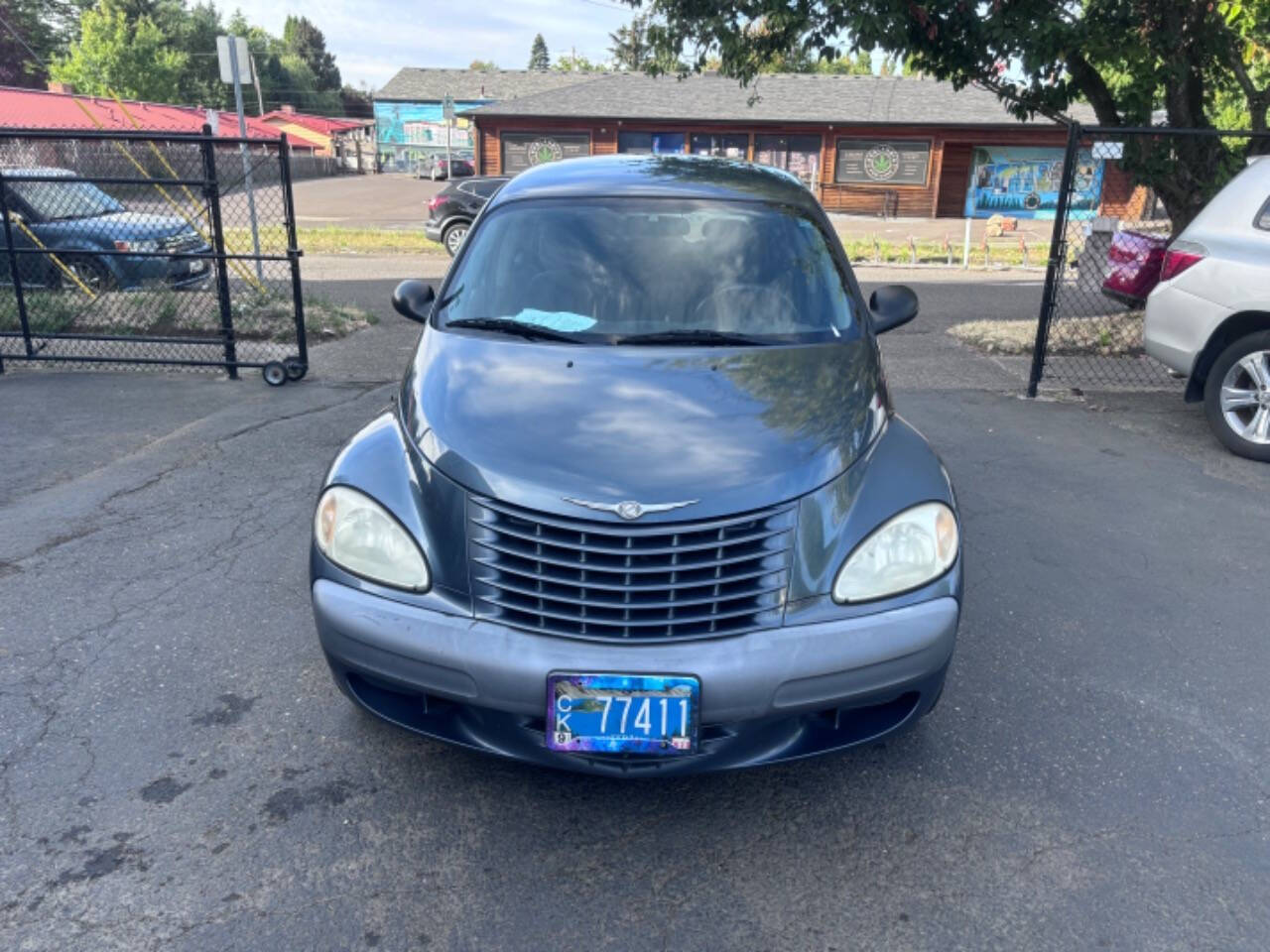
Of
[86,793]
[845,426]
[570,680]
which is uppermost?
[845,426]

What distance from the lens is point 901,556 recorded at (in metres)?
2.58

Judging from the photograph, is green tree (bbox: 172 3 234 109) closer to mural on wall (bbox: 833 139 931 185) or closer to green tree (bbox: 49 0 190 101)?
green tree (bbox: 49 0 190 101)

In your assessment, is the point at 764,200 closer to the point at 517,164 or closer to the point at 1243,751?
the point at 1243,751

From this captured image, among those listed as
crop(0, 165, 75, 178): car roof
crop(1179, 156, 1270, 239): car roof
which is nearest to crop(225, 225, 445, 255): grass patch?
crop(0, 165, 75, 178): car roof

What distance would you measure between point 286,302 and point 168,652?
7.43 meters

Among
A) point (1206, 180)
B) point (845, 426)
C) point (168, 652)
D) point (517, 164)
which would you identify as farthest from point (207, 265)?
point (517, 164)

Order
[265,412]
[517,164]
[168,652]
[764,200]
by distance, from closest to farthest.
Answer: [168,652], [764,200], [265,412], [517,164]

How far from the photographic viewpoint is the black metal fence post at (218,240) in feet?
22.8

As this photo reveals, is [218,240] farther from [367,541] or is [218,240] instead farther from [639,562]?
[639,562]

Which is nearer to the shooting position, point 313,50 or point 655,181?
point 655,181

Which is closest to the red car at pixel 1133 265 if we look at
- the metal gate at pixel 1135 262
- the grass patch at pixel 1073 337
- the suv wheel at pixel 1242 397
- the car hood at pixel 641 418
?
the metal gate at pixel 1135 262

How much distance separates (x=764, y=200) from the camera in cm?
400

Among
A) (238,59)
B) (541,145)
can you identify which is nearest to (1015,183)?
(541,145)

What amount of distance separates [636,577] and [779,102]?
33.4 meters
